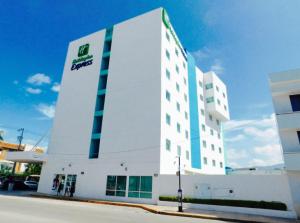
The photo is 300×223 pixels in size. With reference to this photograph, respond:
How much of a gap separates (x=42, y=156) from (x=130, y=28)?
24.0 m

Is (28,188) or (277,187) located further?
(28,188)

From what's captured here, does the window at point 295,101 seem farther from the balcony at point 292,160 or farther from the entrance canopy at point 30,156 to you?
the entrance canopy at point 30,156

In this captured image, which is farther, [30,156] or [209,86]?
[209,86]

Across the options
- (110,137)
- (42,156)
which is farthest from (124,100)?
(42,156)

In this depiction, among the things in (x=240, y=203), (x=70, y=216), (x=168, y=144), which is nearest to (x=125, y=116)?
(x=168, y=144)

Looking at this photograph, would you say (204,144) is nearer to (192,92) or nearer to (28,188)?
(192,92)

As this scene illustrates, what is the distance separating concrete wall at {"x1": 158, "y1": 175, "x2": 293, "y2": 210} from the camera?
19.0 meters

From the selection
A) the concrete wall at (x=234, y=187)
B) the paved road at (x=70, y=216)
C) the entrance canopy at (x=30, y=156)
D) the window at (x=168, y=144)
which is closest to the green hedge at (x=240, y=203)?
the concrete wall at (x=234, y=187)

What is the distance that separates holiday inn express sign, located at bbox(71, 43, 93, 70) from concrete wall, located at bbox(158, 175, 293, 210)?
2359 cm

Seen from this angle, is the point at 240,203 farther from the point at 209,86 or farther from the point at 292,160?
the point at 209,86

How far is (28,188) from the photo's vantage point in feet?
126

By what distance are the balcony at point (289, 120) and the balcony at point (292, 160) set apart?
8.26 ft

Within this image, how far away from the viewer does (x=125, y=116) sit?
29594 mm

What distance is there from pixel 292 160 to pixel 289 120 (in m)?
3.74
